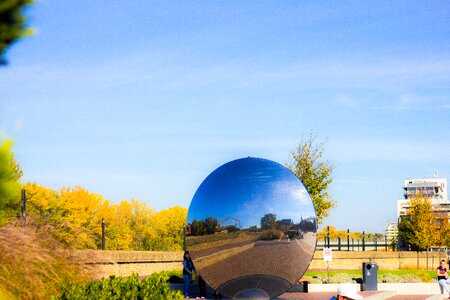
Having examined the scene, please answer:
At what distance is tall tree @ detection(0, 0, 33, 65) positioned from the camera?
476cm

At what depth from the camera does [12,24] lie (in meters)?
4.86

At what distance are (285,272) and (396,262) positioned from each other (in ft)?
139

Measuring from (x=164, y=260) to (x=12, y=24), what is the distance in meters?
34.8

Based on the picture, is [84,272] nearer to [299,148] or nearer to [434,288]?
[434,288]

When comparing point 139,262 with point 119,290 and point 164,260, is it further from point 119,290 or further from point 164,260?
point 119,290

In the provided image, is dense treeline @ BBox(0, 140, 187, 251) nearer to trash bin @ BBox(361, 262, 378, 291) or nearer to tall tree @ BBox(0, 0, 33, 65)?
trash bin @ BBox(361, 262, 378, 291)

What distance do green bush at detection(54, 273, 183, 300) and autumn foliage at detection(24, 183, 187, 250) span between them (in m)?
25.8

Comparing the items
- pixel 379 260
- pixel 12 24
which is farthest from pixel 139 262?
pixel 12 24

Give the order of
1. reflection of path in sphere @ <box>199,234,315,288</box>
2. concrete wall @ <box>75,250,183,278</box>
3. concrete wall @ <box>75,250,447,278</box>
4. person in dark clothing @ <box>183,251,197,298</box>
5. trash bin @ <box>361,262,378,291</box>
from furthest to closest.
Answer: concrete wall @ <box>75,250,183,278</box> < trash bin @ <box>361,262,378,291</box> < person in dark clothing @ <box>183,251,197,298</box> < reflection of path in sphere @ <box>199,234,315,288</box> < concrete wall @ <box>75,250,447,278</box>

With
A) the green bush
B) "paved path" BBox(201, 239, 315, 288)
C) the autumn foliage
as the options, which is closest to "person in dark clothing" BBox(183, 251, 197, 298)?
"paved path" BBox(201, 239, 315, 288)

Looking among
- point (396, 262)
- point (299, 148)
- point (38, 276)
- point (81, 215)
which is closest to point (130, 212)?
point (81, 215)

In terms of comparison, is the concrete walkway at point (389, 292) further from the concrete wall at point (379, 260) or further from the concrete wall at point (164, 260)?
the concrete wall at point (379, 260)

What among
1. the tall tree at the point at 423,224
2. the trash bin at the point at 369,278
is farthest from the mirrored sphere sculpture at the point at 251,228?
the tall tree at the point at 423,224

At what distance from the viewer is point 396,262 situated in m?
60.0
